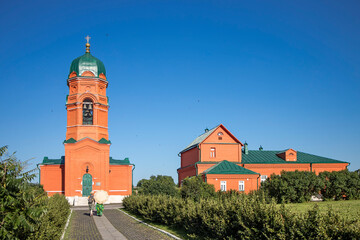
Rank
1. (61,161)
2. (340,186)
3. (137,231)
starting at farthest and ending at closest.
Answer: (61,161) → (340,186) → (137,231)

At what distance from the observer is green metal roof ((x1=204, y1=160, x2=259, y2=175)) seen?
38.4 m

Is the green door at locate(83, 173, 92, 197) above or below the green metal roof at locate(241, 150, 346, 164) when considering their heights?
below

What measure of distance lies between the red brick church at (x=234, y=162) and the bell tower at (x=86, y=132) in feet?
37.3

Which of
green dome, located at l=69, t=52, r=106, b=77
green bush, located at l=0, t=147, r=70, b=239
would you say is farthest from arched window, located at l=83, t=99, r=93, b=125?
green bush, located at l=0, t=147, r=70, b=239

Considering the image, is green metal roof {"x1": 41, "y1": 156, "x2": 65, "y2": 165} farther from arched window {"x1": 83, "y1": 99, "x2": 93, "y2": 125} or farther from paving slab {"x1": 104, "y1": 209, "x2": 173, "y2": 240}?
paving slab {"x1": 104, "y1": 209, "x2": 173, "y2": 240}

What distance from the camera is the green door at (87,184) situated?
3699 cm

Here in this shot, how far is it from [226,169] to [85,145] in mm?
15651

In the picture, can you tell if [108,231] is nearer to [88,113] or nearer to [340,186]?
[88,113]

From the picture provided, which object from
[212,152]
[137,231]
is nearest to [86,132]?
[212,152]

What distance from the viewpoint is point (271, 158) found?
45.9m

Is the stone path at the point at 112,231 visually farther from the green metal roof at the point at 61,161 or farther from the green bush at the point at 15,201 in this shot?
the green metal roof at the point at 61,161

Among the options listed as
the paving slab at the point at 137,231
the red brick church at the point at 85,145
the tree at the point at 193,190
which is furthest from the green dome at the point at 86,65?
the paving slab at the point at 137,231

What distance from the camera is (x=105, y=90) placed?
40281 millimetres

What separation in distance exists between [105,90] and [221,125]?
1449 cm
